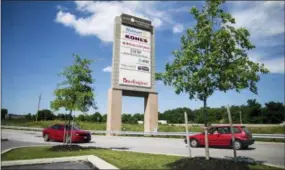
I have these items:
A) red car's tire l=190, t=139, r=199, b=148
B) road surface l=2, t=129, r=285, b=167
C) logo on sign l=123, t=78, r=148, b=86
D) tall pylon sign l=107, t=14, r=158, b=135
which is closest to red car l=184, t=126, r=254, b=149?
red car's tire l=190, t=139, r=199, b=148

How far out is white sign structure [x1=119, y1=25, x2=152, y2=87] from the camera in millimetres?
31188

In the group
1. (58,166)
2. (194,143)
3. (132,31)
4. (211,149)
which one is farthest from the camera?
(132,31)

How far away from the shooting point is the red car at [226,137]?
1561 cm

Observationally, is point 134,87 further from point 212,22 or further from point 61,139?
point 212,22

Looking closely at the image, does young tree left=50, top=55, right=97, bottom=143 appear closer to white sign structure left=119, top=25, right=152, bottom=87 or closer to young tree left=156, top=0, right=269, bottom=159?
young tree left=156, top=0, right=269, bottom=159

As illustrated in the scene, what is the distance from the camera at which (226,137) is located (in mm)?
16219

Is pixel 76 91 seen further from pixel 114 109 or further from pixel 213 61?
pixel 114 109

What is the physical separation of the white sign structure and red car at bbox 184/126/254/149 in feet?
49.8

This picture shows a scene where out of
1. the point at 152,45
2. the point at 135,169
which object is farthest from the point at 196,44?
the point at 152,45

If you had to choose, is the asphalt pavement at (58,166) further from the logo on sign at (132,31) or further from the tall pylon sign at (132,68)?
the logo on sign at (132,31)

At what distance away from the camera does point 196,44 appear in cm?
924

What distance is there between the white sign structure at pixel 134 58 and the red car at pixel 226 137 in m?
15.2

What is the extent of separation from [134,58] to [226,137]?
59.8 ft

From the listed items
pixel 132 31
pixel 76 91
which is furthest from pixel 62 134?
pixel 132 31
